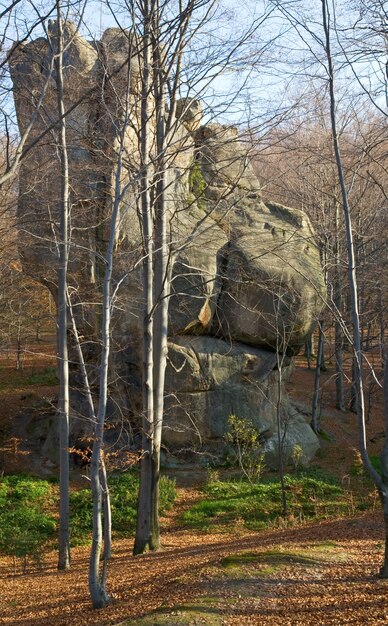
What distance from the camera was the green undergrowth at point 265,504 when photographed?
13.5 m

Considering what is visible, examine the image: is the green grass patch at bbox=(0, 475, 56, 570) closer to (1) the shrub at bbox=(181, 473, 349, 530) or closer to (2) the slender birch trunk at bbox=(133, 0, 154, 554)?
(2) the slender birch trunk at bbox=(133, 0, 154, 554)

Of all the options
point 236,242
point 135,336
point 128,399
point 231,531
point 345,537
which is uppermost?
point 236,242

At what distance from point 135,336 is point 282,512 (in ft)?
18.5

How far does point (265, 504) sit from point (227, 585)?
25.2ft

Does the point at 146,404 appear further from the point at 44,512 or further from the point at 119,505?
the point at 44,512

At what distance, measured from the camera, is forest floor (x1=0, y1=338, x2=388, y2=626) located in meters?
5.95

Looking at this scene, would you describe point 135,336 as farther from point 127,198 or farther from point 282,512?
point 282,512

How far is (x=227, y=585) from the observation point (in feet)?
22.0

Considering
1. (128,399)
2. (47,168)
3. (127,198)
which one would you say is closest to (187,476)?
(128,399)

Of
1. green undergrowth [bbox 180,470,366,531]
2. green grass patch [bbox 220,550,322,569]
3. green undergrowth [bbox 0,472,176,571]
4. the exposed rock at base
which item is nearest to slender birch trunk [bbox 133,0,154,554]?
green undergrowth [bbox 0,472,176,571]

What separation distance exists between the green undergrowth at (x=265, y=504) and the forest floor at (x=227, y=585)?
1.67 m

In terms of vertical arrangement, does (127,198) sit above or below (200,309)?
above

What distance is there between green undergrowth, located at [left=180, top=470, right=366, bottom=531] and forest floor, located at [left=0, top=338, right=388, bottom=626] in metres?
1.67

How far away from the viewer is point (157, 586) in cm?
746
